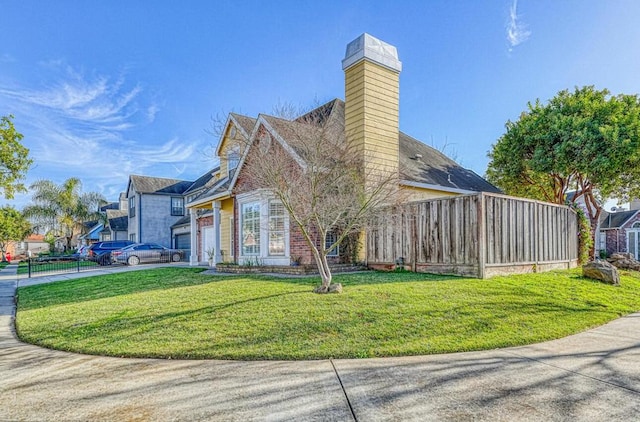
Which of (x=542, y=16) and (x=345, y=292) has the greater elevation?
(x=542, y=16)

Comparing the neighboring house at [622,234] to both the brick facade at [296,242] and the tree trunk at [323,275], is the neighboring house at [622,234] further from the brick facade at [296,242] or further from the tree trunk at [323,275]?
the tree trunk at [323,275]

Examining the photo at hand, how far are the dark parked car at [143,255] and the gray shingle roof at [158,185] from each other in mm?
10837

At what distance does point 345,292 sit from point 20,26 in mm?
12915

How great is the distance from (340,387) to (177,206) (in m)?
33.2

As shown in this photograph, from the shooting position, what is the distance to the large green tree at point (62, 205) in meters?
41.7

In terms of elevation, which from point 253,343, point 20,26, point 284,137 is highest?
point 20,26

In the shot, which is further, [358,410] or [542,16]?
[542,16]

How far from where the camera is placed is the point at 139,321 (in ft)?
19.7

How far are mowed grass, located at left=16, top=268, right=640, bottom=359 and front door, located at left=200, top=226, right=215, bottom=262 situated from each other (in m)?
9.63

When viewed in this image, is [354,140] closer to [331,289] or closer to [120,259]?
[331,289]

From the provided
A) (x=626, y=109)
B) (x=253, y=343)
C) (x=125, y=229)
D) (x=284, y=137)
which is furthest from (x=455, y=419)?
(x=125, y=229)

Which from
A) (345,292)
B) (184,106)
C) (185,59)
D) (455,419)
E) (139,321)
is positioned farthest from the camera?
(184,106)

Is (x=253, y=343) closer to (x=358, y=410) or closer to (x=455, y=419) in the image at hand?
(x=358, y=410)

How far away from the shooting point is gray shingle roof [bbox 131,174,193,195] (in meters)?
32.2
